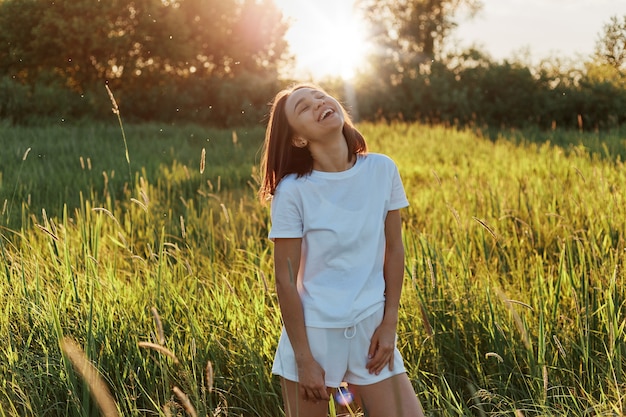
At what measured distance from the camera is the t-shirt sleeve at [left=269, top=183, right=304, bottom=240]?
2.16m

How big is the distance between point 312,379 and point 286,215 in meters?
0.52

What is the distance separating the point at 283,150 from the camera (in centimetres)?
233

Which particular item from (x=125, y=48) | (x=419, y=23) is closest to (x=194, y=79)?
(x=125, y=48)

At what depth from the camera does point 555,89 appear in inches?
783

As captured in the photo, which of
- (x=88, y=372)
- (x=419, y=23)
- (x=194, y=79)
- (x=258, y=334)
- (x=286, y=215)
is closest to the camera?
(x=286, y=215)

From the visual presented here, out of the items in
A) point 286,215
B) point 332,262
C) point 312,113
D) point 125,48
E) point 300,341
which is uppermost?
point 125,48

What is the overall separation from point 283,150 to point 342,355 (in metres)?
0.72

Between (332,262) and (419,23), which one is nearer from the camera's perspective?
(332,262)

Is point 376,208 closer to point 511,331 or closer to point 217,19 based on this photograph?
point 511,331

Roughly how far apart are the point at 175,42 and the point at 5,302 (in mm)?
20475

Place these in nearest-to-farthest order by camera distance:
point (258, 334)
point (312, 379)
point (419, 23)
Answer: point (312, 379) < point (258, 334) < point (419, 23)

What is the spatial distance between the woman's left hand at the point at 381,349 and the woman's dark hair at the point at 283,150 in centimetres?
58

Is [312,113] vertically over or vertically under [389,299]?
over

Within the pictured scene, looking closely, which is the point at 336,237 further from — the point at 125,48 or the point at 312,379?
the point at 125,48
